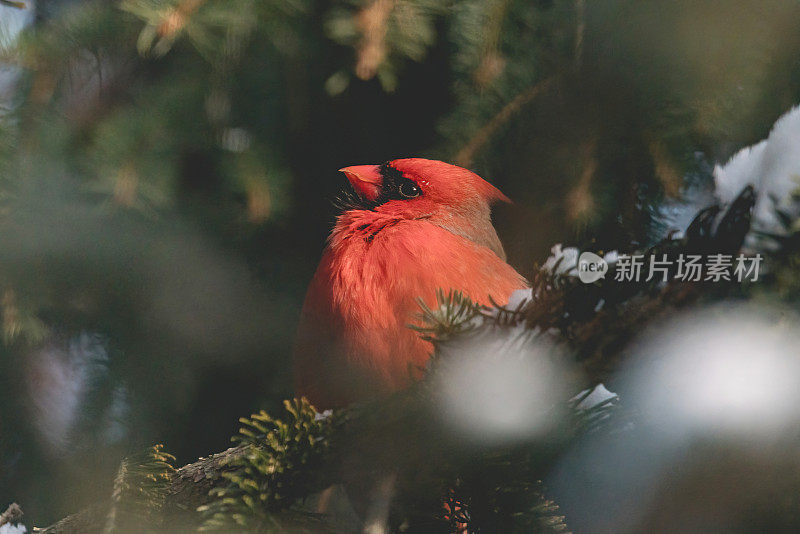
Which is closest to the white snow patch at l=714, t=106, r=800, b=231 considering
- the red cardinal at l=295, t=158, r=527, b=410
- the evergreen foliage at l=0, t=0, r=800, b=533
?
the evergreen foliage at l=0, t=0, r=800, b=533

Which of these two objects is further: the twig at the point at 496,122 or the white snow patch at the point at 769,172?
the twig at the point at 496,122

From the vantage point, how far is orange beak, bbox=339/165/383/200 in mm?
451

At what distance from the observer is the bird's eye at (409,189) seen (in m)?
0.45

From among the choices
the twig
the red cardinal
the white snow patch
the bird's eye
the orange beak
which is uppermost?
the twig

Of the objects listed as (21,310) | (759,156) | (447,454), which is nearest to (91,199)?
(21,310)

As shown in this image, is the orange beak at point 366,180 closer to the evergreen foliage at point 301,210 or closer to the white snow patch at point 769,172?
the evergreen foliage at point 301,210

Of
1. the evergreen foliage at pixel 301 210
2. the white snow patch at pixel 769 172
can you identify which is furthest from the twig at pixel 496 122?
the white snow patch at pixel 769 172

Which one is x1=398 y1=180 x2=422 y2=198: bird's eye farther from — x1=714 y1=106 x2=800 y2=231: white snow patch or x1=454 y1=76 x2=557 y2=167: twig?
x1=714 y1=106 x2=800 y2=231: white snow patch

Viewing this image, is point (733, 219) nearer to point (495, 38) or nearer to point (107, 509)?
Answer: point (495, 38)

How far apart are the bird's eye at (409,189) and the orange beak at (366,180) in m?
0.02

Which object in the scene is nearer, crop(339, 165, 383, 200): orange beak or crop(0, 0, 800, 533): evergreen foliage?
crop(0, 0, 800, 533): evergreen foliage

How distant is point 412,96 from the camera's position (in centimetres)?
50

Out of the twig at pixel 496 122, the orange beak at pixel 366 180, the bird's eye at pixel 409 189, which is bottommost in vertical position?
the bird's eye at pixel 409 189

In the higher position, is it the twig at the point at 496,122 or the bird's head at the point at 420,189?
the twig at the point at 496,122
